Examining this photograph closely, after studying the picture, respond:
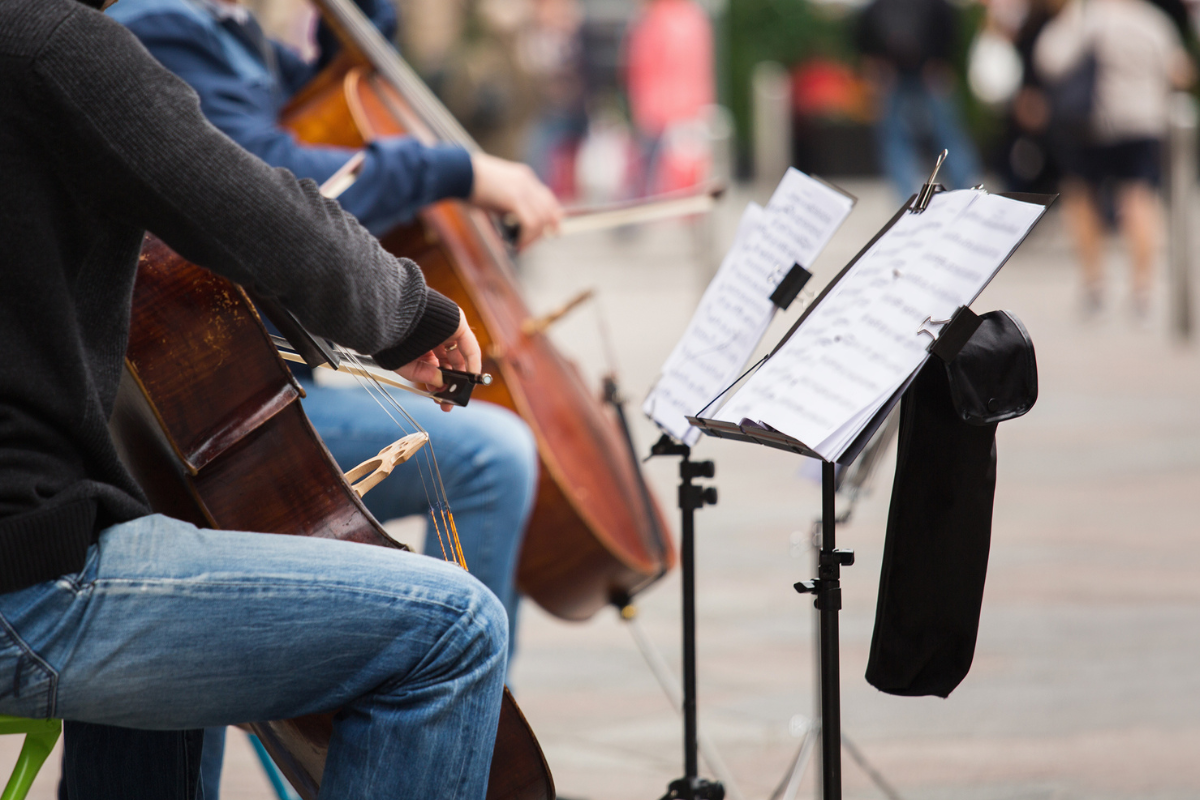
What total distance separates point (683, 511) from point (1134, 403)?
162 inches

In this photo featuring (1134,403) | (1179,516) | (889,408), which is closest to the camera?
(889,408)

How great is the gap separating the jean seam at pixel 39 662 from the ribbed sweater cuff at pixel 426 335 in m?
0.47

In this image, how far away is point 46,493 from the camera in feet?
4.26

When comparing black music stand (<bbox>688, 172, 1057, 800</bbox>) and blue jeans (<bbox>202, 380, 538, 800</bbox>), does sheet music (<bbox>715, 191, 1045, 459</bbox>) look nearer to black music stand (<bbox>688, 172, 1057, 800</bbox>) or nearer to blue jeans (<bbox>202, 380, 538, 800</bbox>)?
black music stand (<bbox>688, 172, 1057, 800</bbox>)

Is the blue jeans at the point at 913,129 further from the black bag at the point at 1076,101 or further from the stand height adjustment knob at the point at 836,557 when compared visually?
the stand height adjustment knob at the point at 836,557

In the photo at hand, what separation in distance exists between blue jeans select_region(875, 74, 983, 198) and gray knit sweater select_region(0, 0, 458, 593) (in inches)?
350

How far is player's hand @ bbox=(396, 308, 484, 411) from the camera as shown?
1.60 meters

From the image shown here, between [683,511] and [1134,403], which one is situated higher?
[683,511]

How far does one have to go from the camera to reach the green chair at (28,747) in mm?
1456

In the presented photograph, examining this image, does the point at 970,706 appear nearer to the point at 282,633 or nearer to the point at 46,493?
the point at 282,633

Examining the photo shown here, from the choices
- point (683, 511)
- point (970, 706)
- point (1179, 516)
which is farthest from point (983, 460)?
point (1179, 516)

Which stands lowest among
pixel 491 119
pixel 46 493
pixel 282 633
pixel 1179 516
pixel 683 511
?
pixel 491 119

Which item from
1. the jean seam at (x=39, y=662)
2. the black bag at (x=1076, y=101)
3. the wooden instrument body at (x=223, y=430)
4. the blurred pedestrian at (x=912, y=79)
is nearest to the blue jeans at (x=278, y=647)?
the jean seam at (x=39, y=662)

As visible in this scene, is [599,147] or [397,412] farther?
[599,147]
